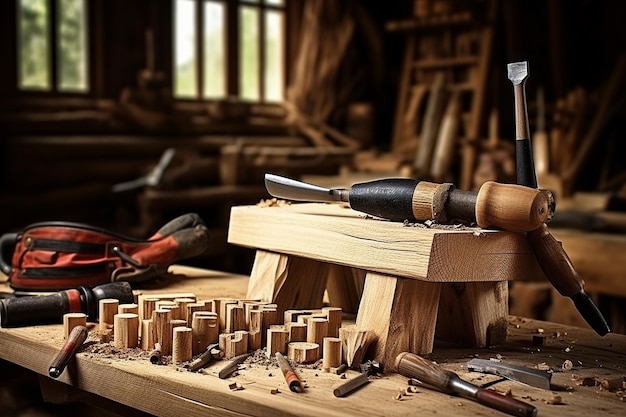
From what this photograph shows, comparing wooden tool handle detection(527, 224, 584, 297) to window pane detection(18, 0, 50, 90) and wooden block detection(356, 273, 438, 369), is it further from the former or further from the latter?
window pane detection(18, 0, 50, 90)

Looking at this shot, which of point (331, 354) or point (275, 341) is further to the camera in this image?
point (275, 341)

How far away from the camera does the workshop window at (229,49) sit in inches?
340

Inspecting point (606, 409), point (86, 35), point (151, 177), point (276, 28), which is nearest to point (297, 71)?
point (276, 28)

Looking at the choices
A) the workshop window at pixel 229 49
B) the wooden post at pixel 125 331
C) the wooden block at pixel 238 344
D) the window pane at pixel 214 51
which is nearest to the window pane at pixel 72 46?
the workshop window at pixel 229 49

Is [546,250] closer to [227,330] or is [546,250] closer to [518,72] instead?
[518,72]

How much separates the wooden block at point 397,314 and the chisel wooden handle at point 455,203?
17 centimetres

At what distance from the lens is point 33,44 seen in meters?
7.32

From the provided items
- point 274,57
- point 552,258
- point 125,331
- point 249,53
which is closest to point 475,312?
point 552,258

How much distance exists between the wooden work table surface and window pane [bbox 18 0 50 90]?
522cm

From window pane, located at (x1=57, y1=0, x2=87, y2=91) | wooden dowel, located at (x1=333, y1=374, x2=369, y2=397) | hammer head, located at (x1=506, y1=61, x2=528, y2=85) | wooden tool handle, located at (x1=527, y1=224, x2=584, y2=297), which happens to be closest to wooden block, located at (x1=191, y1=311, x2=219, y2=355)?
wooden dowel, located at (x1=333, y1=374, x2=369, y2=397)

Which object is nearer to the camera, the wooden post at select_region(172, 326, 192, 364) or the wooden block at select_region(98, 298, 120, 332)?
the wooden post at select_region(172, 326, 192, 364)

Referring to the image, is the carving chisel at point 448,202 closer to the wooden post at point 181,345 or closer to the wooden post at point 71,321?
the wooden post at point 181,345

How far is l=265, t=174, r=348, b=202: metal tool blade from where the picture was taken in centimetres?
244

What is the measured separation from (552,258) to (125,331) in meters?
1.07
